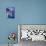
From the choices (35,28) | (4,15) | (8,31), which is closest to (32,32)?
(35,28)

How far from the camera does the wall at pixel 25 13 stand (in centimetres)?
347

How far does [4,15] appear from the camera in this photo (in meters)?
3.46

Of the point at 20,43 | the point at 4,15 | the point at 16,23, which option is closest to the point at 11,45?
the point at 20,43

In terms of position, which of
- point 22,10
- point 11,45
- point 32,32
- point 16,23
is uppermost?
point 22,10

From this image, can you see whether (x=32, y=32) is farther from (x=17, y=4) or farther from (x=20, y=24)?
(x=17, y=4)

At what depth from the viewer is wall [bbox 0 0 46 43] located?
3.47 m

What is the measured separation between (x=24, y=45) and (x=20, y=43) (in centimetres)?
12

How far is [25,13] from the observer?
11.4 ft

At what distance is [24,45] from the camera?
332 centimetres

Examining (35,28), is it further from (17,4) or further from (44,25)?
(17,4)

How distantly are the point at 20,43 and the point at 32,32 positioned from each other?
1.32 ft

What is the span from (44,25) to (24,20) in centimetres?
52

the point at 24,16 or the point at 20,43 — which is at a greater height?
the point at 24,16

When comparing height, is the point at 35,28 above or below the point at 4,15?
below
